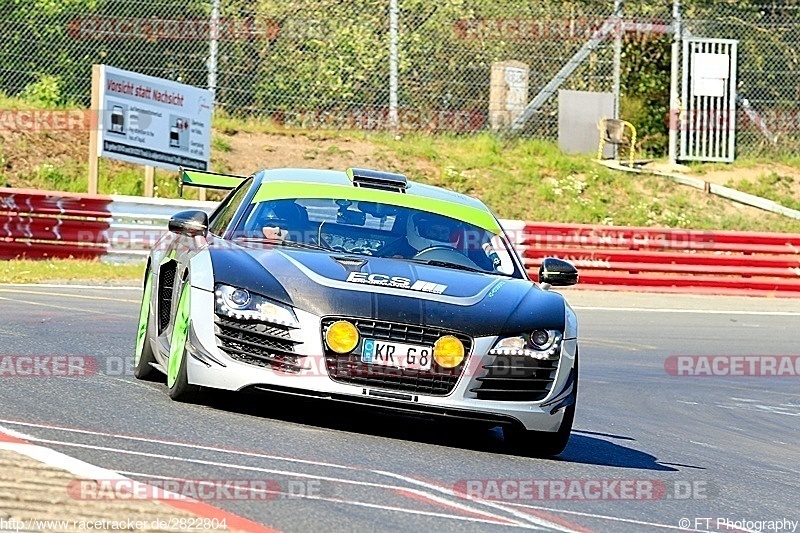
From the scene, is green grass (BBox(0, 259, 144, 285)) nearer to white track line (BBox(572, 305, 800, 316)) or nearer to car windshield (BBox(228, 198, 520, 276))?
white track line (BBox(572, 305, 800, 316))

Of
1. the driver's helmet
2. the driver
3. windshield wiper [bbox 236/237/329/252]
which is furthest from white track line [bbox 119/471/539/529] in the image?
the driver's helmet

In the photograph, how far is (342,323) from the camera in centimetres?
733

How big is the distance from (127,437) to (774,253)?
17.2 meters

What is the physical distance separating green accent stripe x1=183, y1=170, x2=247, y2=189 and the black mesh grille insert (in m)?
1.02

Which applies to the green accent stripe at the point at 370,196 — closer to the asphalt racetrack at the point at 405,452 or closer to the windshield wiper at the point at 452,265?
the windshield wiper at the point at 452,265

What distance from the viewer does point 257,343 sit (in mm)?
7449

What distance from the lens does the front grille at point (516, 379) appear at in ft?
Answer: 24.8

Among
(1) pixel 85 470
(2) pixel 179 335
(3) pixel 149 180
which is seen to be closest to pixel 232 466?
(1) pixel 85 470

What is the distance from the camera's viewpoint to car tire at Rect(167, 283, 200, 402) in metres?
7.72

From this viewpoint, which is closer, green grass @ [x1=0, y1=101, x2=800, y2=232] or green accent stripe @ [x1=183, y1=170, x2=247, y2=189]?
green accent stripe @ [x1=183, y1=170, x2=247, y2=189]

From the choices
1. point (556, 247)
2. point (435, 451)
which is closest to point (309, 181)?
point (435, 451)

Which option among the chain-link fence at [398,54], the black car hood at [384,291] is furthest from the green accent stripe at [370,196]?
the chain-link fence at [398,54]

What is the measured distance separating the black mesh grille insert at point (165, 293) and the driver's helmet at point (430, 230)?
4.52 feet

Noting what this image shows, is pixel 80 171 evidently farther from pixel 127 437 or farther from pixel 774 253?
pixel 127 437
